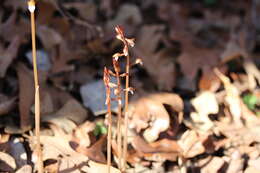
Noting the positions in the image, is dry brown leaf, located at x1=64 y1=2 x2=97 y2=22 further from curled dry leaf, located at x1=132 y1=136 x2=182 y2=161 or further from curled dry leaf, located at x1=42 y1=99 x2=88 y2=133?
curled dry leaf, located at x1=132 y1=136 x2=182 y2=161

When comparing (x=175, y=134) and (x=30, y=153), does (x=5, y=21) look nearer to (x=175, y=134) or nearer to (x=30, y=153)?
(x=30, y=153)

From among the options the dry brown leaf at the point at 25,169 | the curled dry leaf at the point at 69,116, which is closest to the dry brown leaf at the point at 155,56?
the curled dry leaf at the point at 69,116

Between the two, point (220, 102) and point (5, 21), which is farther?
point (5, 21)

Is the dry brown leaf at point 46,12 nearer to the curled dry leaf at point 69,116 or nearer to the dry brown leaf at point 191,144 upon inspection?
the curled dry leaf at point 69,116

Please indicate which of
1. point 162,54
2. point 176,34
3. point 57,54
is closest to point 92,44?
point 57,54

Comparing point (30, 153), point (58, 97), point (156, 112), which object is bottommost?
point (30, 153)

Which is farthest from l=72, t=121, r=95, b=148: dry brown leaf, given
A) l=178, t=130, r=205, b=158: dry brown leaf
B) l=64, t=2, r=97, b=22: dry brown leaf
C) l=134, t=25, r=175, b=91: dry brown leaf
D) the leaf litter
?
l=64, t=2, r=97, b=22: dry brown leaf

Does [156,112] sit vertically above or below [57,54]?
below

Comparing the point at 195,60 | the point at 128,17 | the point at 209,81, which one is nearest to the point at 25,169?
the point at 209,81
